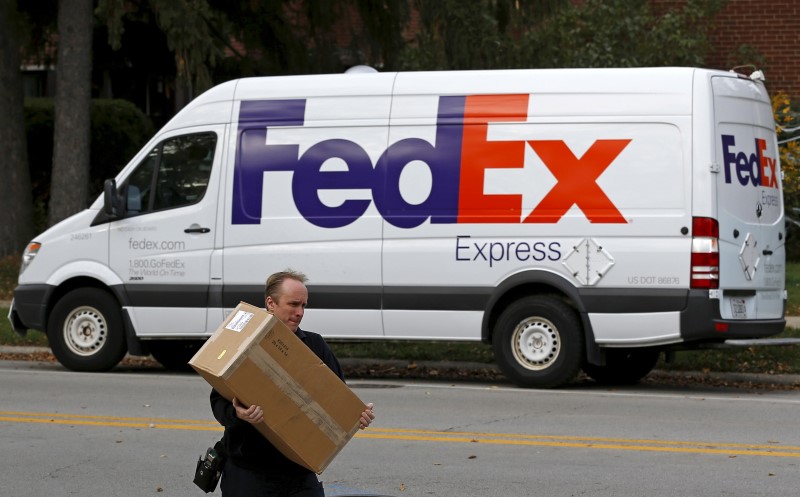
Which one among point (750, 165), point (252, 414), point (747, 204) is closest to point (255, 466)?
point (252, 414)

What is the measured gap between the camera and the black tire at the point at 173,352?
1454cm

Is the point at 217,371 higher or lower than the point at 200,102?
lower

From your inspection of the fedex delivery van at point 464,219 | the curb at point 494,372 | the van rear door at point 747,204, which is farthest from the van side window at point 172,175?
the van rear door at point 747,204

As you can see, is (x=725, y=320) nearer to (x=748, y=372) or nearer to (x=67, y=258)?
(x=748, y=372)

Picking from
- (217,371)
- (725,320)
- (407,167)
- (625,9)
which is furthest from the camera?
(625,9)

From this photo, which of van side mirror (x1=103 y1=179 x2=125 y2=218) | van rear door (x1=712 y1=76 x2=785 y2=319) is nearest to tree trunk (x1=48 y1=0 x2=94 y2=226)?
van side mirror (x1=103 y1=179 x2=125 y2=218)

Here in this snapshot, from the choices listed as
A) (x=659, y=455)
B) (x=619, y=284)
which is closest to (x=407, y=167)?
(x=619, y=284)

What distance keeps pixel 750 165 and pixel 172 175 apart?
5296 millimetres

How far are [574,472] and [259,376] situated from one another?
158 inches

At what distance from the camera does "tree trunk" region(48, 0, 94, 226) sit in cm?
2047

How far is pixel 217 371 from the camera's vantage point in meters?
4.92

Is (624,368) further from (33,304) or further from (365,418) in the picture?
(365,418)

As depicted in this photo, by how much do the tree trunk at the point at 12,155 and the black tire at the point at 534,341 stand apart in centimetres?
1152

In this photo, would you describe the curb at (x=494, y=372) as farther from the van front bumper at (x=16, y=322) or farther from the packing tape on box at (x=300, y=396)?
the packing tape on box at (x=300, y=396)
